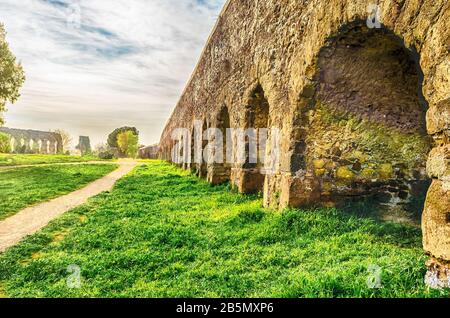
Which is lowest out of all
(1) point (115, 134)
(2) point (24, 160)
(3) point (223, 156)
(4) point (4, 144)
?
(2) point (24, 160)

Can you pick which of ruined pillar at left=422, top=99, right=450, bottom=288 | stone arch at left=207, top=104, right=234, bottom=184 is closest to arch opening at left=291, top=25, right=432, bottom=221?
ruined pillar at left=422, top=99, right=450, bottom=288

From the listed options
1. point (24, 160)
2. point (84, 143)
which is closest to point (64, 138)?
point (84, 143)

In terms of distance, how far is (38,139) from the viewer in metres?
70.4

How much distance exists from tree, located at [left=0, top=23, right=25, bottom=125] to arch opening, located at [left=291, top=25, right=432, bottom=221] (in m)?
23.5

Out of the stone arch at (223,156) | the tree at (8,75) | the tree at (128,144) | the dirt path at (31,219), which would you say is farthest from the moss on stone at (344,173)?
the tree at (128,144)

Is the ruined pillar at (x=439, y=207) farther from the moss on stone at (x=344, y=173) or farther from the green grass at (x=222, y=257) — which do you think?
the moss on stone at (x=344, y=173)

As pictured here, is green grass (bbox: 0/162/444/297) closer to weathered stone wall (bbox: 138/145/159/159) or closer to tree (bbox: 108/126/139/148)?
weathered stone wall (bbox: 138/145/159/159)

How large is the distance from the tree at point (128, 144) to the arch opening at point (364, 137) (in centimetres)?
6399

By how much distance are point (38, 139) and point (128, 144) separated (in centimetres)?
1998

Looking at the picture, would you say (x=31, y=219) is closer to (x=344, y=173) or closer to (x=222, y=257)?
(x=222, y=257)

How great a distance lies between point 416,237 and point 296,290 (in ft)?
7.34

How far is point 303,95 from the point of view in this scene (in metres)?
5.60

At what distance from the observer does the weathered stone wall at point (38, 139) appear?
67688 mm

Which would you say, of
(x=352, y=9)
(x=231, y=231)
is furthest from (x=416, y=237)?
(x=352, y=9)
